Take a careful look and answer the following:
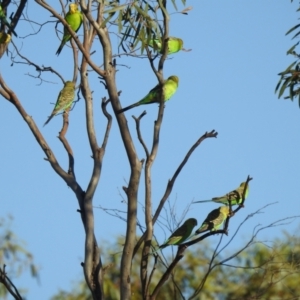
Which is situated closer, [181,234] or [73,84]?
[181,234]

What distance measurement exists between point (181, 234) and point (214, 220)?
31 cm

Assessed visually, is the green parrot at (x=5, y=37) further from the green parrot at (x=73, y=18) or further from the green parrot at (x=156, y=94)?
the green parrot at (x=156, y=94)

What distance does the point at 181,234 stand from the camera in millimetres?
4477

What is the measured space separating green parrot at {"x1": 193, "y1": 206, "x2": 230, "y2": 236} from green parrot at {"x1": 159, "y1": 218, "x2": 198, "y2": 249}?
0.23 feet

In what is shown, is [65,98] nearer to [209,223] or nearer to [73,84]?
[73,84]

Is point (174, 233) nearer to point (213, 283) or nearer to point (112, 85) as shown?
point (112, 85)

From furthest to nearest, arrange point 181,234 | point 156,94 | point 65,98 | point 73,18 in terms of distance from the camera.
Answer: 1. point 73,18
2. point 65,98
3. point 156,94
4. point 181,234

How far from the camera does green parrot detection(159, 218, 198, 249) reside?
14.2 ft

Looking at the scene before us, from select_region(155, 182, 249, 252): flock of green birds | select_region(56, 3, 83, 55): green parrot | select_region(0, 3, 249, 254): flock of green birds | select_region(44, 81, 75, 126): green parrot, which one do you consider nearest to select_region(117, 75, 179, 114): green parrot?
select_region(0, 3, 249, 254): flock of green birds

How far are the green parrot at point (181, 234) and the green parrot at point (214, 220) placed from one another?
7 cm

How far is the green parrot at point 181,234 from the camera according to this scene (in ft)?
14.2

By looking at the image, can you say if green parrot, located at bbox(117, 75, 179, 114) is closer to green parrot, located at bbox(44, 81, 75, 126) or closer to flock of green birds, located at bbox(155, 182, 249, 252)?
green parrot, located at bbox(44, 81, 75, 126)

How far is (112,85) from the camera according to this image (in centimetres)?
441

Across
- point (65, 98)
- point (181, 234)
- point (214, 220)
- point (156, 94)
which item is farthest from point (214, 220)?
point (65, 98)
